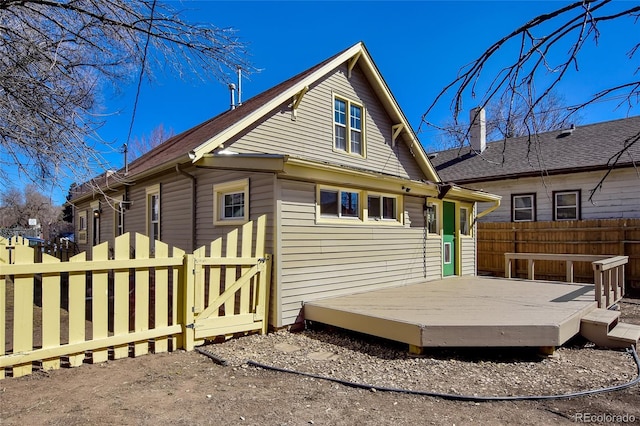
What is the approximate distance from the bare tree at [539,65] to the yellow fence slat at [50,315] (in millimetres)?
4030

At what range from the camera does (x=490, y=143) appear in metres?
18.5

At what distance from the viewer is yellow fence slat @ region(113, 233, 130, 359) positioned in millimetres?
4430

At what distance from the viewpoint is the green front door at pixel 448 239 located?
1033cm

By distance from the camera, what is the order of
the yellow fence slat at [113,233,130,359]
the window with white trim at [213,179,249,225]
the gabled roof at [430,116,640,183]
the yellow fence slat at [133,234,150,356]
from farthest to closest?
the gabled roof at [430,116,640,183] → the window with white trim at [213,179,249,225] → the yellow fence slat at [133,234,150,356] → the yellow fence slat at [113,233,130,359]

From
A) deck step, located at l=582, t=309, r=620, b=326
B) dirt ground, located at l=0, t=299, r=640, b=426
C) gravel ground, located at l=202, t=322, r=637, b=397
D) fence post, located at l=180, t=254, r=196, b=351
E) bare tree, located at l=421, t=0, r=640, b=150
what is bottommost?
gravel ground, located at l=202, t=322, r=637, b=397

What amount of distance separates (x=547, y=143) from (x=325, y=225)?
13.0 metres

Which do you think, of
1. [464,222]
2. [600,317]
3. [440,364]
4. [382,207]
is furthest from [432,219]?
[440,364]

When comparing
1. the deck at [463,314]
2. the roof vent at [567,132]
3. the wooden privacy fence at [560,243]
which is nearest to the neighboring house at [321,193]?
the deck at [463,314]

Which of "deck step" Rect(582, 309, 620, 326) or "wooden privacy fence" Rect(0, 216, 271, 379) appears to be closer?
"wooden privacy fence" Rect(0, 216, 271, 379)

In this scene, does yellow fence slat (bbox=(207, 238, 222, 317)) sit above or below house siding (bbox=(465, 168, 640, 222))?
below

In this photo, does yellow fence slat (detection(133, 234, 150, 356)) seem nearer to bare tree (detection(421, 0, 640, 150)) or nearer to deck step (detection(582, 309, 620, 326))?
bare tree (detection(421, 0, 640, 150))

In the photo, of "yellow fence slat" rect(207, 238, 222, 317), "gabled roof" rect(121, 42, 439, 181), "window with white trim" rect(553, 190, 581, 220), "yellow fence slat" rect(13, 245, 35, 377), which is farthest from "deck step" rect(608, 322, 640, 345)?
A: "window with white trim" rect(553, 190, 581, 220)

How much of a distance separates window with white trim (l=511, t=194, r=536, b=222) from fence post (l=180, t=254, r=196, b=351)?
1290cm

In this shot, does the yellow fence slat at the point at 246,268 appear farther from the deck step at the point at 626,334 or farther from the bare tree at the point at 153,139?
the bare tree at the point at 153,139
